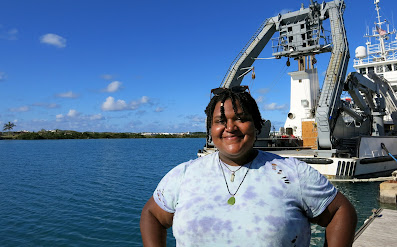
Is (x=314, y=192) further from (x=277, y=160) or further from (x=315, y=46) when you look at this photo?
(x=315, y=46)

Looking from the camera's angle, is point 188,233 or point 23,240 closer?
point 188,233

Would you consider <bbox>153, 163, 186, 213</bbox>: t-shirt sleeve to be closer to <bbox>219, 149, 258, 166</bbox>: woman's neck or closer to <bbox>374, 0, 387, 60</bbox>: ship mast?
<bbox>219, 149, 258, 166</bbox>: woman's neck

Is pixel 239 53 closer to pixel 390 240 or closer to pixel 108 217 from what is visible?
pixel 108 217

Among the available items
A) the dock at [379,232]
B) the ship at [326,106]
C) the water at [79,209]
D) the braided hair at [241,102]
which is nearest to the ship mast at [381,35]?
the ship at [326,106]

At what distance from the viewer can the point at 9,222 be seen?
11031 millimetres

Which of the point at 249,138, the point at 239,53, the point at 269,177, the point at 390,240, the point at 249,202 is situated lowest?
the point at 390,240

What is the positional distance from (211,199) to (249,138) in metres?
0.48

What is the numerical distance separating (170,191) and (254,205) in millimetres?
559

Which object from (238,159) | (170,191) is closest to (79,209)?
(170,191)

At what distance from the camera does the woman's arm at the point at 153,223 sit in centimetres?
204

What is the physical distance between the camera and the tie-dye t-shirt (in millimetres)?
1736

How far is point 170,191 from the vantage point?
1.98 metres

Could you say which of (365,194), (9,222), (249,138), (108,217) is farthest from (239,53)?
(249,138)

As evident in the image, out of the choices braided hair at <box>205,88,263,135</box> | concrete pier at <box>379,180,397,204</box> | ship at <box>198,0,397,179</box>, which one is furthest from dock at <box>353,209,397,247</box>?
ship at <box>198,0,397,179</box>
